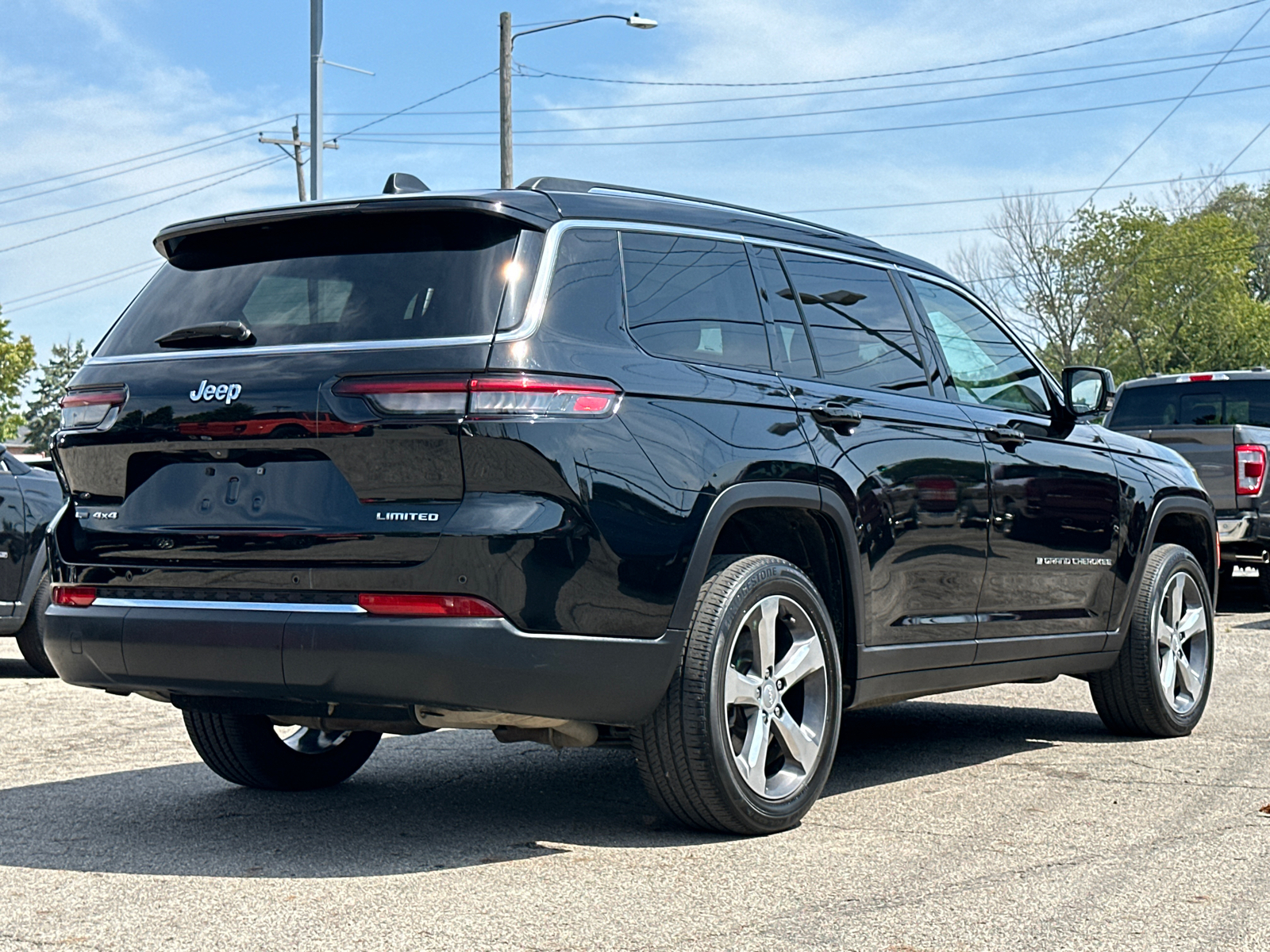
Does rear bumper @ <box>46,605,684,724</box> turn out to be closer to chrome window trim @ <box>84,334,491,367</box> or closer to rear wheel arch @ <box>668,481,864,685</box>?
rear wheel arch @ <box>668,481,864,685</box>

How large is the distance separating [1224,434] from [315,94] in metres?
12.7

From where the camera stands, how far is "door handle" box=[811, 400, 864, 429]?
5.02 meters

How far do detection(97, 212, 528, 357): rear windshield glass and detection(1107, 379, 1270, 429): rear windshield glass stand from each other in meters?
11.0

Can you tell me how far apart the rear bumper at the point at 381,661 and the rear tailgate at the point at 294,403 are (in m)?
0.18

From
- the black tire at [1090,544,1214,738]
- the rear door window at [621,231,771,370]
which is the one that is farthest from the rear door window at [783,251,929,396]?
the black tire at [1090,544,1214,738]

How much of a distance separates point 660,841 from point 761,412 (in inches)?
52.2

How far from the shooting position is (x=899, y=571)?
530 centimetres

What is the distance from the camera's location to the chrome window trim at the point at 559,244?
4.24 m

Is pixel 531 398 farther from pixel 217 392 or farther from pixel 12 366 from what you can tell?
pixel 12 366

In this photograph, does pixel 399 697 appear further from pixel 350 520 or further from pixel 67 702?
pixel 67 702

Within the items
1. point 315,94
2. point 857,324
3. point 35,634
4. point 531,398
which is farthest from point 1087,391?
point 315,94

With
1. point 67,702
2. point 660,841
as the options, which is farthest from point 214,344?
point 67,702

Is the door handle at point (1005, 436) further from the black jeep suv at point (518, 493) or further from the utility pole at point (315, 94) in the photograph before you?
the utility pole at point (315, 94)

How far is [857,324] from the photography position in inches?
220
